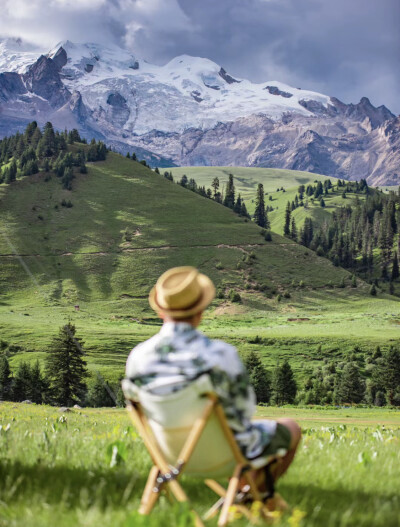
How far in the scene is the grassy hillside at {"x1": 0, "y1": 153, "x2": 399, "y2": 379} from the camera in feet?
319

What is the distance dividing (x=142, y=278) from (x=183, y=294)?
146993 mm

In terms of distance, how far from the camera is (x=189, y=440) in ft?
14.4

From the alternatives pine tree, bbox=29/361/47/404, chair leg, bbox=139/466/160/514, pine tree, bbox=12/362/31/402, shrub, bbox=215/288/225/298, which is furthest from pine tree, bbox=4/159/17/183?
chair leg, bbox=139/466/160/514

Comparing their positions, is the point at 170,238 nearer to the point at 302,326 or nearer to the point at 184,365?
the point at 302,326

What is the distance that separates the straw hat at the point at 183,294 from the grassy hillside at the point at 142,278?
72858 mm

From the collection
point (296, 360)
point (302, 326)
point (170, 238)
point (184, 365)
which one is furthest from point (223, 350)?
point (170, 238)

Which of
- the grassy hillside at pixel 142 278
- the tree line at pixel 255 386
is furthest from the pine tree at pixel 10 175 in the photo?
the tree line at pixel 255 386

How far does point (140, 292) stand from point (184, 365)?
138862mm

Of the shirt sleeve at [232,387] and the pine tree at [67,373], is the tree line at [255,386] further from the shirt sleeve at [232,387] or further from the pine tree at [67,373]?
the shirt sleeve at [232,387]

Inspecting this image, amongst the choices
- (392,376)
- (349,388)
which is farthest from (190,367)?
(392,376)

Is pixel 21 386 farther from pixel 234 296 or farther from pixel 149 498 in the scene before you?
pixel 234 296

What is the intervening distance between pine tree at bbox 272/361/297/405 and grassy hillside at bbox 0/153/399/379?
33.8 ft

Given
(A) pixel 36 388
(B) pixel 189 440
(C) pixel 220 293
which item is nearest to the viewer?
(B) pixel 189 440

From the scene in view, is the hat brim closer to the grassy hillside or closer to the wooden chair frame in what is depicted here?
the wooden chair frame
